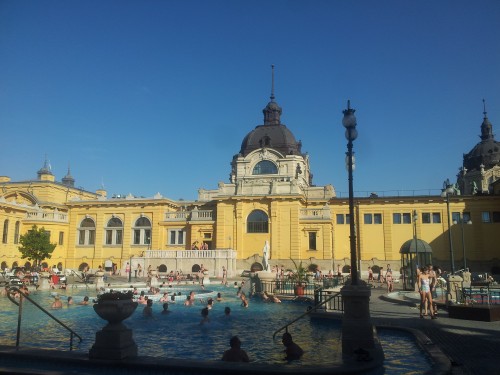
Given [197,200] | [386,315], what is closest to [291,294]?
[386,315]

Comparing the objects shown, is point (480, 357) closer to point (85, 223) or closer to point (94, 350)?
point (94, 350)

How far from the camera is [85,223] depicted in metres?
52.2

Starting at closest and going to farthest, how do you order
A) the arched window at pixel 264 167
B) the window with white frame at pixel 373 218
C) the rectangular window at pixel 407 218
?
the rectangular window at pixel 407 218 → the window with white frame at pixel 373 218 → the arched window at pixel 264 167

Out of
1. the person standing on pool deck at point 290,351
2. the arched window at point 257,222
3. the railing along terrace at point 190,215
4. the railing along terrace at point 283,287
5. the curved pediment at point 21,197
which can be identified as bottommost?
the person standing on pool deck at point 290,351

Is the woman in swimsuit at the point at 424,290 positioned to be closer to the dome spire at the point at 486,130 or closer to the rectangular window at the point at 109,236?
the rectangular window at the point at 109,236

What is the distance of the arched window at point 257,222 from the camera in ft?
152

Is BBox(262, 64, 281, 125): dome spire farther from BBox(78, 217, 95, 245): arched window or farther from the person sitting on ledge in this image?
the person sitting on ledge

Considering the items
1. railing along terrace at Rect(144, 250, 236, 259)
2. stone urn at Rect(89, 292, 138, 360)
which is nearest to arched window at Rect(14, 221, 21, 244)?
railing along terrace at Rect(144, 250, 236, 259)

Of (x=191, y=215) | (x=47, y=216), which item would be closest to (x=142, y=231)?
(x=191, y=215)

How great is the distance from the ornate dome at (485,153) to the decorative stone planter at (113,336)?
78976mm

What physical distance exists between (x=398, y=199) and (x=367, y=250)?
257 inches

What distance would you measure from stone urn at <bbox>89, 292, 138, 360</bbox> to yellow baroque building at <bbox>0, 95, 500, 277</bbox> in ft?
113

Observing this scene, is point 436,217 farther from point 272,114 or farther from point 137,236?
point 137,236

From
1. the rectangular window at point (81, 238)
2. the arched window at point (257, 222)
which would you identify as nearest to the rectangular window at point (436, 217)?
the arched window at point (257, 222)
